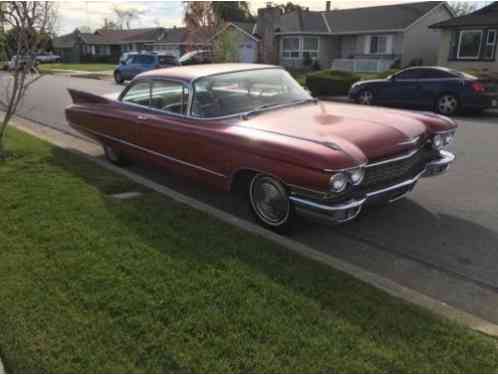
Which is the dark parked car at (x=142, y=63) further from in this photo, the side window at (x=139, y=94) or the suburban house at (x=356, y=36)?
the side window at (x=139, y=94)

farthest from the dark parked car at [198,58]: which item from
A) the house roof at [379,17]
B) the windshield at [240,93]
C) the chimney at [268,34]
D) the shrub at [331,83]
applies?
the windshield at [240,93]

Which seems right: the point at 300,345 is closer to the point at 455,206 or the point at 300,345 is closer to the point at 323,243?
the point at 323,243

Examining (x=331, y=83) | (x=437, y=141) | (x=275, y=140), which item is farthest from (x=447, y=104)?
(x=275, y=140)

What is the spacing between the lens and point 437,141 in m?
4.75

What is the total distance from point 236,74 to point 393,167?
2.17 m

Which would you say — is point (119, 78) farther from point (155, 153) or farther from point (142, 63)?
point (155, 153)

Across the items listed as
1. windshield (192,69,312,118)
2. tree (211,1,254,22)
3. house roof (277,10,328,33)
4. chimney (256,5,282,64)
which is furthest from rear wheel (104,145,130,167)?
tree (211,1,254,22)

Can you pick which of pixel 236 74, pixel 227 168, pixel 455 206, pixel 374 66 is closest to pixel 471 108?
pixel 455 206

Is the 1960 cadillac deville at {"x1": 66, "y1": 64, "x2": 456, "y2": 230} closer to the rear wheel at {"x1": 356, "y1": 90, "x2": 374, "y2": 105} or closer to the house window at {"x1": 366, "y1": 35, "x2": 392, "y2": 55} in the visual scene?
the rear wheel at {"x1": 356, "y1": 90, "x2": 374, "y2": 105}

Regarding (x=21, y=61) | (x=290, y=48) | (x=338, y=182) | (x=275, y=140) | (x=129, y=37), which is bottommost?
(x=338, y=182)

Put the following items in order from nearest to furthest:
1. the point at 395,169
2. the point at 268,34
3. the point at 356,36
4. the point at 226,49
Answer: the point at 395,169, the point at 226,49, the point at 268,34, the point at 356,36

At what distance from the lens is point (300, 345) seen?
2.72 meters

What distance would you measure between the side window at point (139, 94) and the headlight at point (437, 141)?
3.49 m

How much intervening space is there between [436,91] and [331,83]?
18.0 feet
